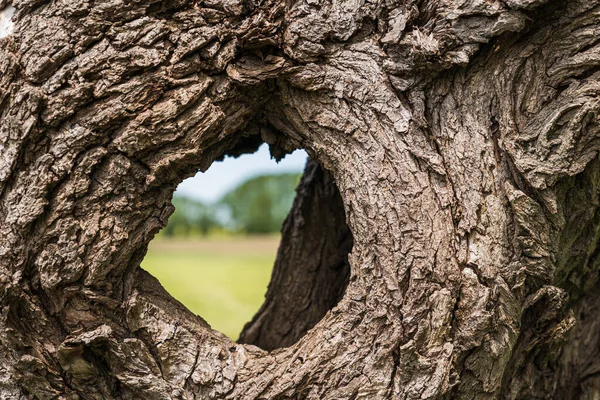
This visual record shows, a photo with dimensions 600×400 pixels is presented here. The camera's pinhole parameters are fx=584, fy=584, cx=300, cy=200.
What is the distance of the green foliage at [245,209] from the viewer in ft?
84.2

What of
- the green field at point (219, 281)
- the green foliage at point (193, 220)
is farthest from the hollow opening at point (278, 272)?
the green foliage at point (193, 220)

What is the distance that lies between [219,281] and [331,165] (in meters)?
7.26

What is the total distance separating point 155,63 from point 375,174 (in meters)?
0.96

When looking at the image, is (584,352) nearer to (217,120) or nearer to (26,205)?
(217,120)

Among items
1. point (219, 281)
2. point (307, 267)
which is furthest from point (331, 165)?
point (219, 281)

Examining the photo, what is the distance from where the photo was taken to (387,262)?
2309 millimetres

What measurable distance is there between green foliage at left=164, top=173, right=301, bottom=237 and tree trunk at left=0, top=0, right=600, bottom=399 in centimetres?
2223

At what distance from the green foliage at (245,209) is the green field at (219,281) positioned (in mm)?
11270

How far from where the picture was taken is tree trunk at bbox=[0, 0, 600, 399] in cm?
224

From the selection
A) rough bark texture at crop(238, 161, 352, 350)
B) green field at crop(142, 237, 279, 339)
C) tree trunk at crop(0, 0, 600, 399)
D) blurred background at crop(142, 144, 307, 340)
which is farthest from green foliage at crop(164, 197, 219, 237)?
tree trunk at crop(0, 0, 600, 399)

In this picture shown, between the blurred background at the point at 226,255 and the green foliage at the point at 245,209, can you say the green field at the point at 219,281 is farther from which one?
the green foliage at the point at 245,209

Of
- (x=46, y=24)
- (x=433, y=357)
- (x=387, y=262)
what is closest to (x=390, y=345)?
(x=433, y=357)

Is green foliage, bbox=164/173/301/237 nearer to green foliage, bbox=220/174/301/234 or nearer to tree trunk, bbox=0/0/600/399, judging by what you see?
green foliage, bbox=220/174/301/234

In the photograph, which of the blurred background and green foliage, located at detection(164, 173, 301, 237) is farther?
green foliage, located at detection(164, 173, 301, 237)
